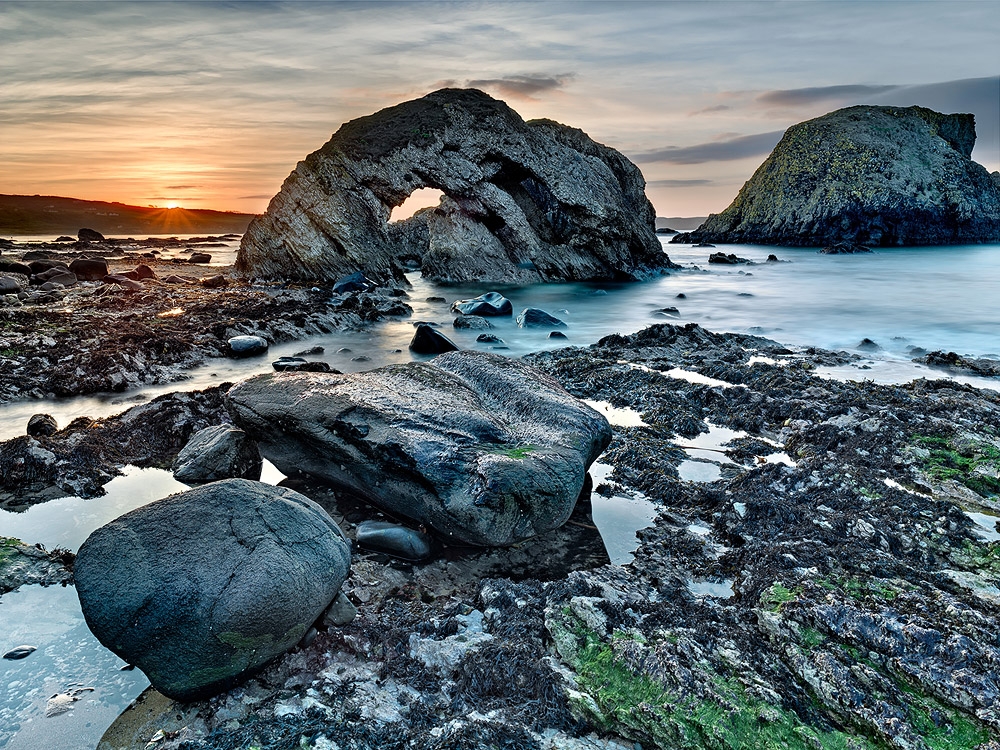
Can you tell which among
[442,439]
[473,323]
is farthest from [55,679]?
[473,323]

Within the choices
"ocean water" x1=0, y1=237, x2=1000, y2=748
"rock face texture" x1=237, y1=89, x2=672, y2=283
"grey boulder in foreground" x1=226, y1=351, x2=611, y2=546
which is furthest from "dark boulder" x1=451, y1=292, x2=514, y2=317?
"grey boulder in foreground" x1=226, y1=351, x2=611, y2=546

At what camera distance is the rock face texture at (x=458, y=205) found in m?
22.0

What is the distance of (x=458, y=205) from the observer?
82.2 ft

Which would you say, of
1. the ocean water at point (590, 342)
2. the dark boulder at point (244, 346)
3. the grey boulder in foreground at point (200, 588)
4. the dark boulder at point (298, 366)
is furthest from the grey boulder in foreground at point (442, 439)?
the dark boulder at point (244, 346)

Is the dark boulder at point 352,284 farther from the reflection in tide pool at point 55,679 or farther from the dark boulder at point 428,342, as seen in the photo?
the reflection in tide pool at point 55,679

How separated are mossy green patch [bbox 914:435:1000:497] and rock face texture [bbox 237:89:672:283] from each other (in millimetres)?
18806

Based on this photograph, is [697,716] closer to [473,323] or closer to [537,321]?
[473,323]

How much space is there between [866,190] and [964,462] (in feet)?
204

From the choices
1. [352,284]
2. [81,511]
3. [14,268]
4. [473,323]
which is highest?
[14,268]

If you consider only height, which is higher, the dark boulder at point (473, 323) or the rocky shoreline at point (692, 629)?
the dark boulder at point (473, 323)

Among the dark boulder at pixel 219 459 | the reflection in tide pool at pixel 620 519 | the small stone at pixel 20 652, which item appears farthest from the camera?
the dark boulder at pixel 219 459

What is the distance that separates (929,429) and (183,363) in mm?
10341

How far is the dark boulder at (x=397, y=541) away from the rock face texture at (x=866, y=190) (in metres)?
62.1

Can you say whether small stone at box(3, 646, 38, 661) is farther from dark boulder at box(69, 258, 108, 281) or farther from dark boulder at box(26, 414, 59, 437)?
dark boulder at box(69, 258, 108, 281)
